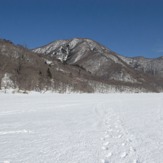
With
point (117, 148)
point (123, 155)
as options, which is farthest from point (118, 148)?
point (123, 155)

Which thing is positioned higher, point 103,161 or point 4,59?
point 4,59

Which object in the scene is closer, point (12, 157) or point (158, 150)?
point (12, 157)

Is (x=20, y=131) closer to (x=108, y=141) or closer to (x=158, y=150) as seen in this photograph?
(x=108, y=141)

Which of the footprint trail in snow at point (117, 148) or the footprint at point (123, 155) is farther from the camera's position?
the footprint at point (123, 155)

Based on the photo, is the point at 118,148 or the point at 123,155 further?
the point at 118,148

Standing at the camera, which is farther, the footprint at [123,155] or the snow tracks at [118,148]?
the footprint at [123,155]

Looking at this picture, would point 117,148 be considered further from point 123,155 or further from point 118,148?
point 123,155

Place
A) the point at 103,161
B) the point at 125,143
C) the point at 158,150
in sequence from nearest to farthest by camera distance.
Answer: the point at 103,161, the point at 158,150, the point at 125,143

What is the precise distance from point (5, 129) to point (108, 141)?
14.8ft

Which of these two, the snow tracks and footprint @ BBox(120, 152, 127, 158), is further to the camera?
footprint @ BBox(120, 152, 127, 158)

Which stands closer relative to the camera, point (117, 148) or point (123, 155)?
point (123, 155)

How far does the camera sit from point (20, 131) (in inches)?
338

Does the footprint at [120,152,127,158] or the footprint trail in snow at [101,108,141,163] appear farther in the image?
the footprint at [120,152,127,158]

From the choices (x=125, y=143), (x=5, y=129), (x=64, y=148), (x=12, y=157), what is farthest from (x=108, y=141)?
(x=5, y=129)
